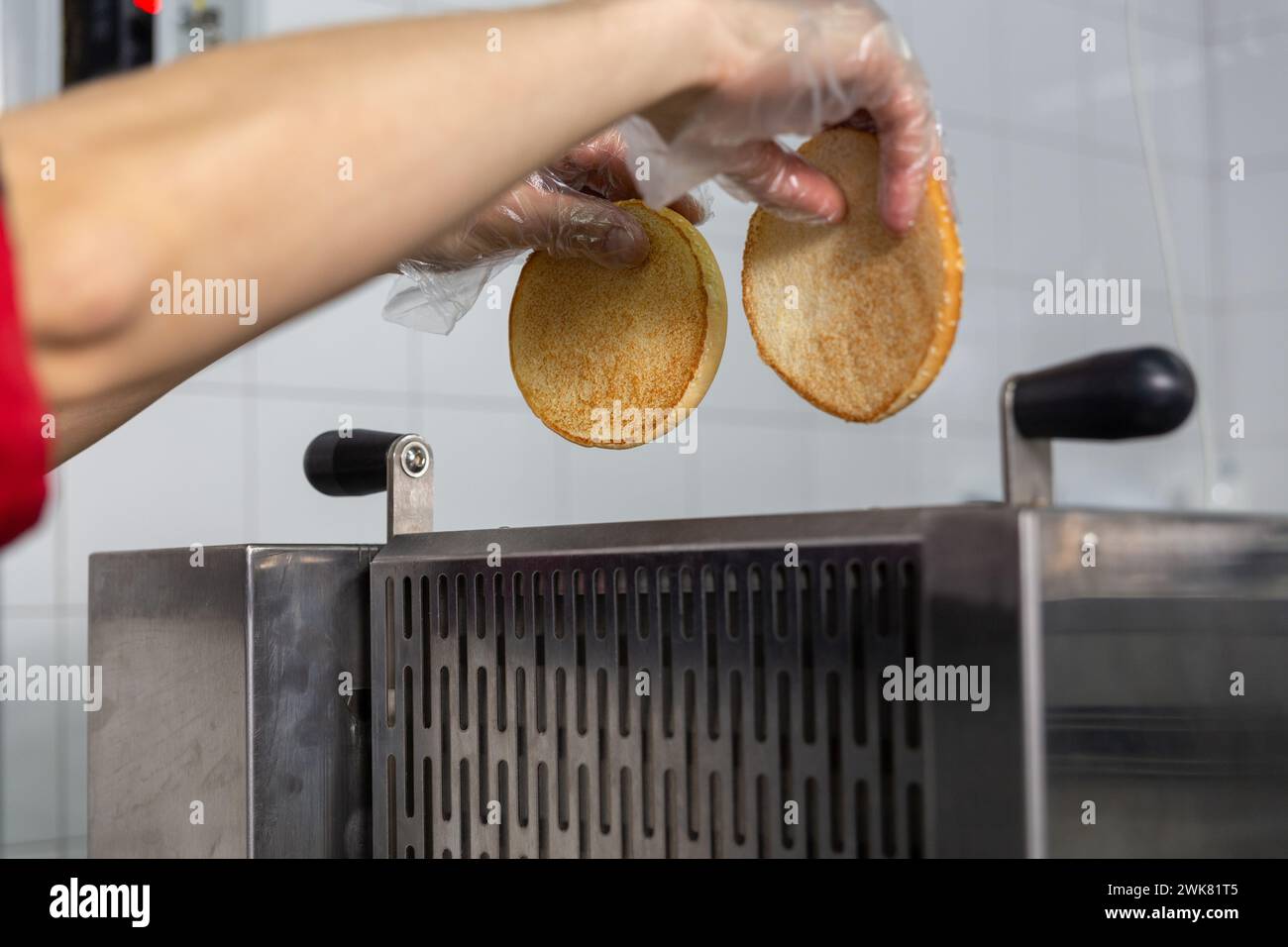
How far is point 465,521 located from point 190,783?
1.21m

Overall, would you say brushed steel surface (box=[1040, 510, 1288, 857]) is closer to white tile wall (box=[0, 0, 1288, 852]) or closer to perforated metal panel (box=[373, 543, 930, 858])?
perforated metal panel (box=[373, 543, 930, 858])

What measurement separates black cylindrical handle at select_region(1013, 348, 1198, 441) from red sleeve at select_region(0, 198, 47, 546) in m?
0.35

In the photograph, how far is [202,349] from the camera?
399 millimetres

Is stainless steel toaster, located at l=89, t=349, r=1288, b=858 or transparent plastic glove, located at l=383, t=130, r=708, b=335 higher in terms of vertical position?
transparent plastic glove, located at l=383, t=130, r=708, b=335

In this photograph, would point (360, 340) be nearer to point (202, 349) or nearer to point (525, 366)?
point (525, 366)

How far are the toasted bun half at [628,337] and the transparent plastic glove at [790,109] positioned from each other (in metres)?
0.11

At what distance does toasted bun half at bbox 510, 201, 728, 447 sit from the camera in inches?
28.0

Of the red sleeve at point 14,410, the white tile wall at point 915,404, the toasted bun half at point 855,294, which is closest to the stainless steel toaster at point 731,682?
the toasted bun half at point 855,294

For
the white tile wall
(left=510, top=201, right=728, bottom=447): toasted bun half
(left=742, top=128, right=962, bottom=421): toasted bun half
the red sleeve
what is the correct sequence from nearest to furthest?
1. the red sleeve
2. (left=742, top=128, right=962, bottom=421): toasted bun half
3. (left=510, top=201, right=728, bottom=447): toasted bun half
4. the white tile wall

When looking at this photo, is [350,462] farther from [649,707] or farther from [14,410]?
[14,410]

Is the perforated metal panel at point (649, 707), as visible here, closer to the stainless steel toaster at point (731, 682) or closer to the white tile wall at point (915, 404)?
the stainless steel toaster at point (731, 682)

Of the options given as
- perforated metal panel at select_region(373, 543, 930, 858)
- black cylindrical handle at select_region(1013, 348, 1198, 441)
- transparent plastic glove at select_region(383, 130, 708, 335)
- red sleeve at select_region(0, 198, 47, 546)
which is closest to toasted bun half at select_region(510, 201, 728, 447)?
transparent plastic glove at select_region(383, 130, 708, 335)

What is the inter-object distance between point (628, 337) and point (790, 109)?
0.23 metres

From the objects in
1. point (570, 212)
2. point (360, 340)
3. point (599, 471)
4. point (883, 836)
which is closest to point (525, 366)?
point (570, 212)
